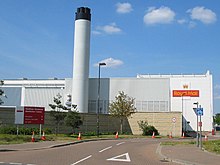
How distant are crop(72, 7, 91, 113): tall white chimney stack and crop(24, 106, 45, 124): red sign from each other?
37.8 m

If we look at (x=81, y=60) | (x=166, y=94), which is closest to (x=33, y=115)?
(x=81, y=60)

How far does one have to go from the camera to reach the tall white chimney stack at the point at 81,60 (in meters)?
67.6

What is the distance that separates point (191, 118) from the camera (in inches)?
2763

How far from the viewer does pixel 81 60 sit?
67.6 metres

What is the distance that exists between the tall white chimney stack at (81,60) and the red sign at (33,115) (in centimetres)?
3777

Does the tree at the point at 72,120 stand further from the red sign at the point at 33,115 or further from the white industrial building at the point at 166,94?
the white industrial building at the point at 166,94

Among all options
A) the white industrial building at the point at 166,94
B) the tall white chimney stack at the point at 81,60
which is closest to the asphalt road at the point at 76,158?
the tall white chimney stack at the point at 81,60

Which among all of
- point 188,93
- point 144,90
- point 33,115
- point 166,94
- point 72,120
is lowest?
point 72,120

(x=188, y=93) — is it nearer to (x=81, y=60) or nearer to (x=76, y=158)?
(x=81, y=60)

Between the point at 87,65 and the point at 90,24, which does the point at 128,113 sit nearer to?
the point at 87,65

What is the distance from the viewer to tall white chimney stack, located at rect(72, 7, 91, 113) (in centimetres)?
6762

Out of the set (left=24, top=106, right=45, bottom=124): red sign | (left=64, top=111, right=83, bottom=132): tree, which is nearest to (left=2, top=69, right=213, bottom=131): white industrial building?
(left=64, top=111, right=83, bottom=132): tree

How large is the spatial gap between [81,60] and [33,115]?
126ft

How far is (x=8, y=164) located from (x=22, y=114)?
16.9m
